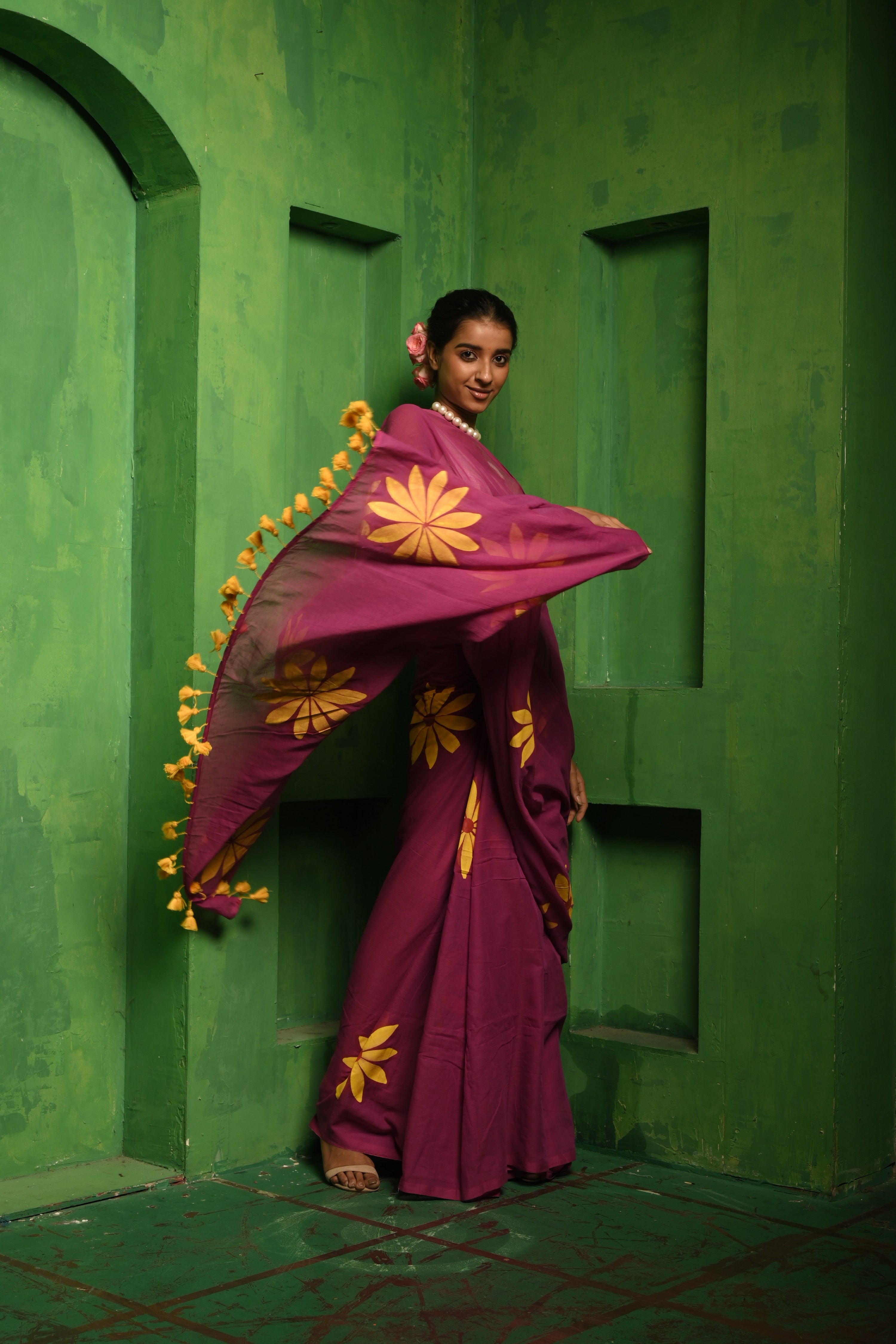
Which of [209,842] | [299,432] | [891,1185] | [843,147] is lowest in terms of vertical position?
[891,1185]

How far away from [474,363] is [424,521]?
1.90 ft

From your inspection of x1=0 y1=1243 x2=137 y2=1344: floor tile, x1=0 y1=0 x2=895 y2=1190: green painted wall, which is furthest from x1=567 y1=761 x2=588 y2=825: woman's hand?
x1=0 y1=1243 x2=137 y2=1344: floor tile

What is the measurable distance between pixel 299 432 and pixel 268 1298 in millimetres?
1880

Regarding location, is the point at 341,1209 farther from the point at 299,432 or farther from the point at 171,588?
the point at 299,432

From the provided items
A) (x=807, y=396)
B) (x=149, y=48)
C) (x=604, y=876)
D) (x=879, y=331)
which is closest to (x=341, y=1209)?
(x=604, y=876)

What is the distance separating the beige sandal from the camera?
2.79m

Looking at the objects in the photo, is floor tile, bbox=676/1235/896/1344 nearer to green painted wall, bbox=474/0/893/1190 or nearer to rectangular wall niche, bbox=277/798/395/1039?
green painted wall, bbox=474/0/893/1190

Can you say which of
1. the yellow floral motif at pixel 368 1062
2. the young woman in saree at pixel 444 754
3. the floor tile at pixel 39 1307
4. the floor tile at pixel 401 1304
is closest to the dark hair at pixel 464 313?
the young woman in saree at pixel 444 754

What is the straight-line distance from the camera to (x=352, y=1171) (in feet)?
9.20

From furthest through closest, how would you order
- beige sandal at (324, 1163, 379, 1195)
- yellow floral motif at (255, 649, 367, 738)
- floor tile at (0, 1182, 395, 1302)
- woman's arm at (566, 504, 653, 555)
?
beige sandal at (324, 1163, 379, 1195), woman's arm at (566, 504, 653, 555), yellow floral motif at (255, 649, 367, 738), floor tile at (0, 1182, 395, 1302)

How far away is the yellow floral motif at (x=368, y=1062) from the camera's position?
284cm

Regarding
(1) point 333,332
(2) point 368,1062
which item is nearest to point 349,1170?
(2) point 368,1062

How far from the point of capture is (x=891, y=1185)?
292cm

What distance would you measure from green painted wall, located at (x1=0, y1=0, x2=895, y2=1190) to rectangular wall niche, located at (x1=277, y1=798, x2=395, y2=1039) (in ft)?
0.05
